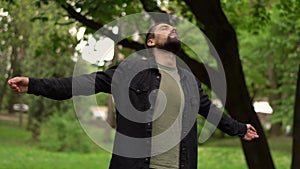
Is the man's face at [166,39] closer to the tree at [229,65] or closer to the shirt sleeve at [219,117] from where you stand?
the shirt sleeve at [219,117]

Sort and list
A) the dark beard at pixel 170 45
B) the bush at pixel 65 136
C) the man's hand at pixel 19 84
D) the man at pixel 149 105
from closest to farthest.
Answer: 1. the man's hand at pixel 19 84
2. the man at pixel 149 105
3. the dark beard at pixel 170 45
4. the bush at pixel 65 136

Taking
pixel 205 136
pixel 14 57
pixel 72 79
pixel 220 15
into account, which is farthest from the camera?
pixel 14 57

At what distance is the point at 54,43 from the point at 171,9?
122 inches

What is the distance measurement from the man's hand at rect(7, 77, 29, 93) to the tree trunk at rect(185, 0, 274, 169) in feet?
18.4

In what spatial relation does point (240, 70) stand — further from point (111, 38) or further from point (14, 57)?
point (14, 57)

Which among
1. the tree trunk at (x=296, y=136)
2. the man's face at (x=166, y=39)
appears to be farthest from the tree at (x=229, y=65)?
the man's face at (x=166, y=39)

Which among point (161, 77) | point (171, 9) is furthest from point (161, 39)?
point (171, 9)

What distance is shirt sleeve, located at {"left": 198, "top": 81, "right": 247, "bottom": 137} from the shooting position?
4426 millimetres

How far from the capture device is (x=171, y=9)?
1375 cm

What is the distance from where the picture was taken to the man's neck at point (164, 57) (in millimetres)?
4184

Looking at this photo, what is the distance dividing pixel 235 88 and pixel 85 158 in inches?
549

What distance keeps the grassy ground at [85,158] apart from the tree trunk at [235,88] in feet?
25.3

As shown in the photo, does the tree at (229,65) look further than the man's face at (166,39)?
Yes

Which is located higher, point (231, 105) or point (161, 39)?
point (161, 39)
